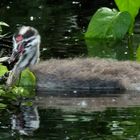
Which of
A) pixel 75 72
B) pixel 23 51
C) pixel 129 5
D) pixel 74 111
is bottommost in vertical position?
pixel 74 111

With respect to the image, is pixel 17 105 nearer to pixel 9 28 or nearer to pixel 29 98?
pixel 29 98

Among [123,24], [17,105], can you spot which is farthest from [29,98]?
[123,24]

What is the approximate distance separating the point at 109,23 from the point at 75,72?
1.85 m

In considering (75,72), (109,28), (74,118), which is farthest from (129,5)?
(74,118)

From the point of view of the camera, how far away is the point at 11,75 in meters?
9.20

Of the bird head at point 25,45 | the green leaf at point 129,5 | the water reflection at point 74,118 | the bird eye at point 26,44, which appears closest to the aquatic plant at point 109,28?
the green leaf at point 129,5

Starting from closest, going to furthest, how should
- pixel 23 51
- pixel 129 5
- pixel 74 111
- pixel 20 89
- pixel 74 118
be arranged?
pixel 74 118
pixel 74 111
pixel 20 89
pixel 23 51
pixel 129 5

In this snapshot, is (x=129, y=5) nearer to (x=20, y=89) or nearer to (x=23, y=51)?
(x=23, y=51)

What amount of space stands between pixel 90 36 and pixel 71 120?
3615 millimetres

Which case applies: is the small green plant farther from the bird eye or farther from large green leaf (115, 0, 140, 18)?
large green leaf (115, 0, 140, 18)

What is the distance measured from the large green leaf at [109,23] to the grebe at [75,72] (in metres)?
1.42

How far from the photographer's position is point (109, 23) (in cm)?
1097

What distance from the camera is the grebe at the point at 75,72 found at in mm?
9203

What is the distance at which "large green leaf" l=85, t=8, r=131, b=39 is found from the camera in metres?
10.8
